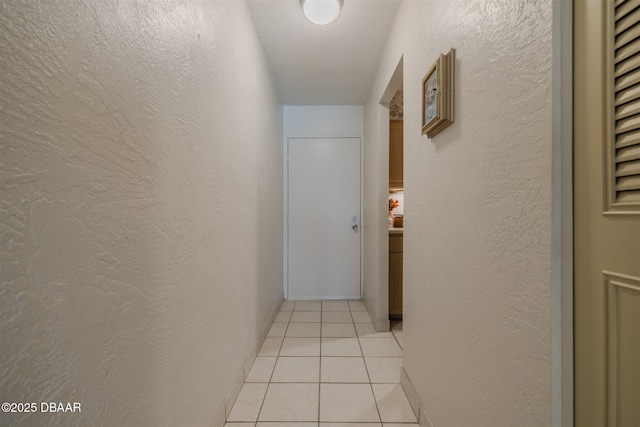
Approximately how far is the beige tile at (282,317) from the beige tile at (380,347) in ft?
2.77

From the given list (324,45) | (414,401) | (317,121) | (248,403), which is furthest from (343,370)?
(317,121)

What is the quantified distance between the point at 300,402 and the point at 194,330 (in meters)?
0.86

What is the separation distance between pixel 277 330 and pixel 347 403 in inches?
44.1

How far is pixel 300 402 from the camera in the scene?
1.52m

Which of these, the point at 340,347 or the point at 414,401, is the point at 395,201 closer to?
the point at 340,347

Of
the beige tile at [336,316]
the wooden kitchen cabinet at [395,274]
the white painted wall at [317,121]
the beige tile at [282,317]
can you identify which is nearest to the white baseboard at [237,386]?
the beige tile at [282,317]

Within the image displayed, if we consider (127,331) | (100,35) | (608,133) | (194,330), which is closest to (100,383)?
(127,331)

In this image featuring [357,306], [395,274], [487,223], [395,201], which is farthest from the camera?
[395,201]

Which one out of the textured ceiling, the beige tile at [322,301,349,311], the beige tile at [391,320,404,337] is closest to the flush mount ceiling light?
the textured ceiling

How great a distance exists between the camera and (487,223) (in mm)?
824

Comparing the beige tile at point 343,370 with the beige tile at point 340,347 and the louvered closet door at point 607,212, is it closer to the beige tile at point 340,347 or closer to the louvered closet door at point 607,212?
the beige tile at point 340,347

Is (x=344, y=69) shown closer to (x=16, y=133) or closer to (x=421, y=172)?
(x=421, y=172)

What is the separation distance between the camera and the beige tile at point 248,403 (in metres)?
1.42

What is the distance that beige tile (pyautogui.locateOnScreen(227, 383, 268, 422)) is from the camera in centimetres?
142
